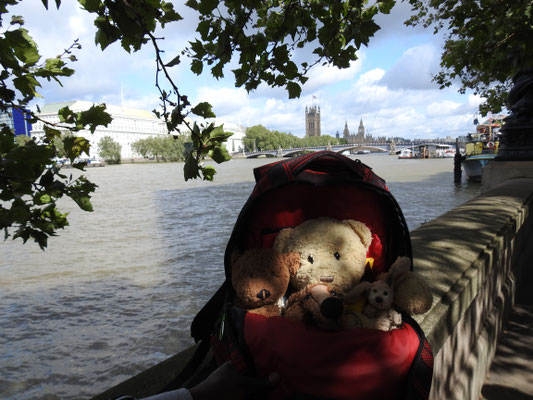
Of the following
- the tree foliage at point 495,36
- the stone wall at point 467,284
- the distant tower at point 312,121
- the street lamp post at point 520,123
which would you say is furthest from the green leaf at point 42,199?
the distant tower at point 312,121

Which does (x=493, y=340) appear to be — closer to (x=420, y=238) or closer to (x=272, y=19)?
(x=420, y=238)

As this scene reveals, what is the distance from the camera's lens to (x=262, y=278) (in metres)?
1.64

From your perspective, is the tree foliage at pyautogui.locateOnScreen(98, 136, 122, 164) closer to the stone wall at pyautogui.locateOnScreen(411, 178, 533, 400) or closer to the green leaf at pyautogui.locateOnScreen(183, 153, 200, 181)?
the stone wall at pyautogui.locateOnScreen(411, 178, 533, 400)

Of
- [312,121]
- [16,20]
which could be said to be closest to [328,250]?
[16,20]

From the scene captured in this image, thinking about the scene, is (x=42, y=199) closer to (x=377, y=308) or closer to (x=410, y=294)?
(x=377, y=308)

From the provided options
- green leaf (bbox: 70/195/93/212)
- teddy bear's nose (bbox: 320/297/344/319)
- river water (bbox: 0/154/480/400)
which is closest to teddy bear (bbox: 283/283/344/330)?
teddy bear's nose (bbox: 320/297/344/319)

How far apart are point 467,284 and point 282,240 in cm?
95

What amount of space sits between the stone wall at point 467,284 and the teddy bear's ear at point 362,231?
0.38m

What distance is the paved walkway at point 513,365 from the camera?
101 inches

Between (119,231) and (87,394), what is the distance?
24.6ft

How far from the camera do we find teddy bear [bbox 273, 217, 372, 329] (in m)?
1.70

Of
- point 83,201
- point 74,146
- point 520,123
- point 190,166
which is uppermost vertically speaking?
point 520,123

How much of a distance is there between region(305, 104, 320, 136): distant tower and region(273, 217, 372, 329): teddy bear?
14773 cm

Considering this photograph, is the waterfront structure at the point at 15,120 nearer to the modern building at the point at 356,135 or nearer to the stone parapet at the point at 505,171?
the stone parapet at the point at 505,171
